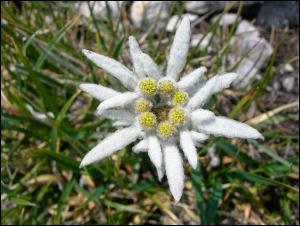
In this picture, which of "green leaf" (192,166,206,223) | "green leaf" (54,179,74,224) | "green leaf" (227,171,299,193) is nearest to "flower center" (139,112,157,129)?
"green leaf" (227,171,299,193)

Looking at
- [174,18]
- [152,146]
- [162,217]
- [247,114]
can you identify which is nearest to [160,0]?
[174,18]

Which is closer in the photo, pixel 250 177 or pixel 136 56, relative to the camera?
pixel 136 56

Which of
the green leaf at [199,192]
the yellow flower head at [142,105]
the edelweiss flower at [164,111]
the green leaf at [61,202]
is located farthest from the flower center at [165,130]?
the green leaf at [61,202]

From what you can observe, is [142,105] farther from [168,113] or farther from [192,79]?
[192,79]

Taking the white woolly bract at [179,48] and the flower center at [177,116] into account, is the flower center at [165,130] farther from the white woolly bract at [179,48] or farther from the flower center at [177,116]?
the white woolly bract at [179,48]

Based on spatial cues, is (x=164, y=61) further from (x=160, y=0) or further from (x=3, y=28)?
(x=3, y=28)

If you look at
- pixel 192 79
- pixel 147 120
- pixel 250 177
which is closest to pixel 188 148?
pixel 147 120
